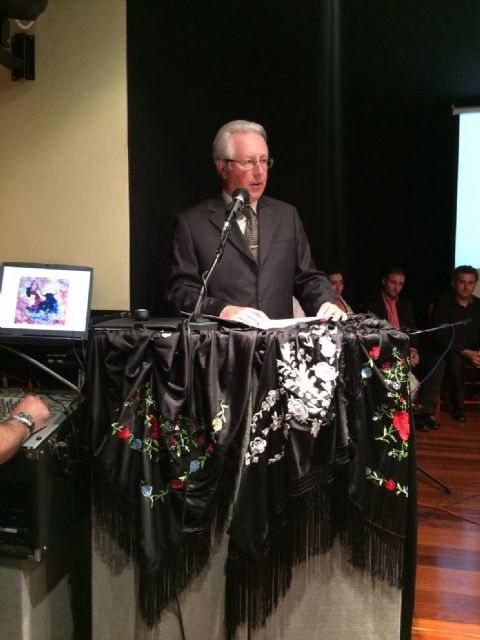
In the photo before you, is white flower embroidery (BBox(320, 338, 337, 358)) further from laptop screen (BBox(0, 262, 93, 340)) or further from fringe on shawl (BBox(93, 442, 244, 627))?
laptop screen (BBox(0, 262, 93, 340))

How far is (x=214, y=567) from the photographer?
1.47m

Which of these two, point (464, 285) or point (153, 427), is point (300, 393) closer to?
point (153, 427)

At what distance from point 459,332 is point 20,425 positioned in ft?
12.8

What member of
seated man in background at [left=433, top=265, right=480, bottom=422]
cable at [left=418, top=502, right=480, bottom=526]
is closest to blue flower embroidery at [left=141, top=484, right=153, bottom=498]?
Result: cable at [left=418, top=502, right=480, bottom=526]

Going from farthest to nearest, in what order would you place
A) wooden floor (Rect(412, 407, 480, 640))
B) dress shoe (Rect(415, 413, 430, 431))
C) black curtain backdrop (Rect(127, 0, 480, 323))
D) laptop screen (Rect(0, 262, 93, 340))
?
dress shoe (Rect(415, 413, 430, 431)) < black curtain backdrop (Rect(127, 0, 480, 323)) < wooden floor (Rect(412, 407, 480, 640)) < laptop screen (Rect(0, 262, 93, 340))

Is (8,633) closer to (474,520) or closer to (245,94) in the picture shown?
(474,520)

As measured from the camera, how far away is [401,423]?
55.9 inches

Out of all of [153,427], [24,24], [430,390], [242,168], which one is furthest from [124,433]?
[430,390]

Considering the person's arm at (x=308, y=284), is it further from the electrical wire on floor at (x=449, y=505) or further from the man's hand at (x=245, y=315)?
the electrical wire on floor at (x=449, y=505)

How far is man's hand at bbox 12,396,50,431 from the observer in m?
1.47

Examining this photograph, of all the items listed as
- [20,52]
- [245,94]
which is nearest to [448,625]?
[20,52]

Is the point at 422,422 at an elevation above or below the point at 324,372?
below

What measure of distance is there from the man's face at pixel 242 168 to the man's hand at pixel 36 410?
919 millimetres

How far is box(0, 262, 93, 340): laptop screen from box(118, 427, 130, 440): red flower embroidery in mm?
411
